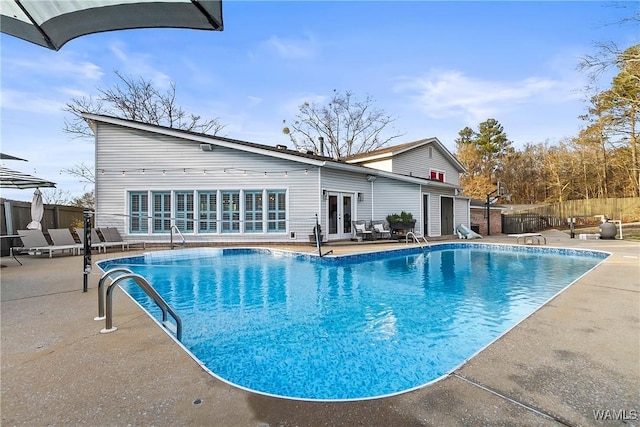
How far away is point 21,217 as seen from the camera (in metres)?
10.3

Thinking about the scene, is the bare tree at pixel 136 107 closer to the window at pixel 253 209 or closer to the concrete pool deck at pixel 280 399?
the window at pixel 253 209

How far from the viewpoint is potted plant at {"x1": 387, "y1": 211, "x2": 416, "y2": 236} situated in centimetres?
1407

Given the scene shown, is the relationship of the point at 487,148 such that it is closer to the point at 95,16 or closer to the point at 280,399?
the point at 280,399

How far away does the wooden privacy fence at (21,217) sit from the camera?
377 inches

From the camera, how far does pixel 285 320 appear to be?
4.45 m

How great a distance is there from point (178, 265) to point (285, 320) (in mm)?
6013

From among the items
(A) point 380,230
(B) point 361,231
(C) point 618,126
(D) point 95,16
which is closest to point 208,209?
(B) point 361,231

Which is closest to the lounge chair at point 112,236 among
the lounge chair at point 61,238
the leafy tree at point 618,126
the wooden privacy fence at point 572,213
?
the lounge chair at point 61,238

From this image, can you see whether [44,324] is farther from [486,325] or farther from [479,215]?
[479,215]

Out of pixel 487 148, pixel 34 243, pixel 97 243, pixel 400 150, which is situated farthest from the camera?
pixel 487 148

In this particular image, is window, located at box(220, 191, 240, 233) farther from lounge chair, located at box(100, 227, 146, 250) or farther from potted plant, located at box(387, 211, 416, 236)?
potted plant, located at box(387, 211, 416, 236)

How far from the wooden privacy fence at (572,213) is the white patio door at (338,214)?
47.1 ft

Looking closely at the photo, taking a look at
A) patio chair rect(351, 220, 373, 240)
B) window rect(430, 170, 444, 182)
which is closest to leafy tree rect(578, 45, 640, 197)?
window rect(430, 170, 444, 182)

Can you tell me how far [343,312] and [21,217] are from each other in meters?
11.8
